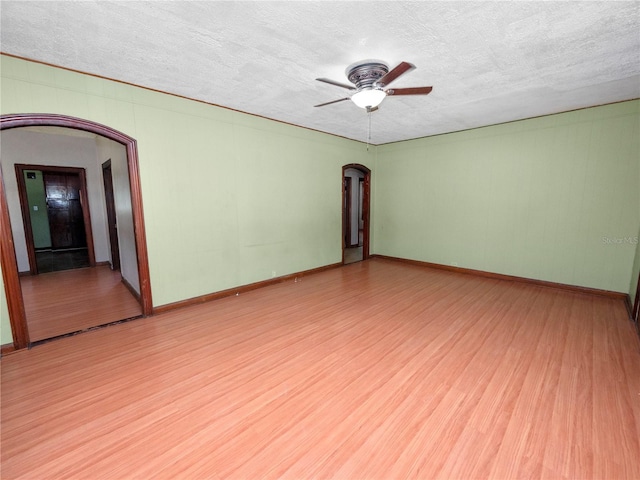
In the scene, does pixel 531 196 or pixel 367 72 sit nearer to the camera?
pixel 367 72

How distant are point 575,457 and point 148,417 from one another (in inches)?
106

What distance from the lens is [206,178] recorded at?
4.08 metres

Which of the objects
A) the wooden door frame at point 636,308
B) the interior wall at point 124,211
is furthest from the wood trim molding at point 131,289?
the wooden door frame at point 636,308

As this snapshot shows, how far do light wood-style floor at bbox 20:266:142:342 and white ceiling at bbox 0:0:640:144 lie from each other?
2.84 m

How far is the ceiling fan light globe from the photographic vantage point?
8.70 ft

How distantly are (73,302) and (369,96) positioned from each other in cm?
491

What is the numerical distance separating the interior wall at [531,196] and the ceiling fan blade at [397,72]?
145 inches

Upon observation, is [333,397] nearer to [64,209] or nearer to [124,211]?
[124,211]

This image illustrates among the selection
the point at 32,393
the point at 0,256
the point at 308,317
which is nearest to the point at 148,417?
the point at 32,393

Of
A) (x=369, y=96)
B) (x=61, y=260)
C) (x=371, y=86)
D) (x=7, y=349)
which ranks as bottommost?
(x=7, y=349)

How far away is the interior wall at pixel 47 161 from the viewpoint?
561 cm

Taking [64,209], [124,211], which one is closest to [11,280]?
[124,211]

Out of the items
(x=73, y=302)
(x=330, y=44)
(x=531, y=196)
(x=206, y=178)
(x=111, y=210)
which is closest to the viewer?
(x=330, y=44)

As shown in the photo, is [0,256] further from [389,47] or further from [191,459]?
[389,47]
